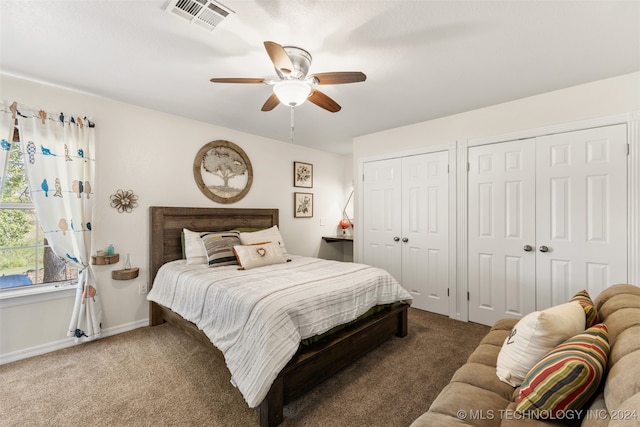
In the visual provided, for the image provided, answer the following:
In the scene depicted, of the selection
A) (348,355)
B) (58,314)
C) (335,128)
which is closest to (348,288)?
(348,355)

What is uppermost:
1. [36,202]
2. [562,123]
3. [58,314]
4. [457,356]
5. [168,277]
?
[562,123]

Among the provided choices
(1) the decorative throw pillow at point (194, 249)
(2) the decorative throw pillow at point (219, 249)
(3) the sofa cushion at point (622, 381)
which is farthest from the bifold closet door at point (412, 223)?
(3) the sofa cushion at point (622, 381)

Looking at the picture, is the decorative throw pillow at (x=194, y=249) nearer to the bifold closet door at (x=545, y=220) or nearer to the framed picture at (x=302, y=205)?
the framed picture at (x=302, y=205)

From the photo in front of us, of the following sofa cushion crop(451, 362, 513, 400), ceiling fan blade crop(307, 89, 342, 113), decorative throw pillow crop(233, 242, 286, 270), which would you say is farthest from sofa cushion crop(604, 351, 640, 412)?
decorative throw pillow crop(233, 242, 286, 270)

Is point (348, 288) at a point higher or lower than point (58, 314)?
higher

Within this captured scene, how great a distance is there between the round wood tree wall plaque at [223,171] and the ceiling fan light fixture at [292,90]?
2008 mm

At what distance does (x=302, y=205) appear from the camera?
4.69 meters

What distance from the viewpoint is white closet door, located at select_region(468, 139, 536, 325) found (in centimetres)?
277

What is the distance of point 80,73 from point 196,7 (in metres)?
1.51

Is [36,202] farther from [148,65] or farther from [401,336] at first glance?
[401,336]

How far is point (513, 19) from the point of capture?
164 centimetres

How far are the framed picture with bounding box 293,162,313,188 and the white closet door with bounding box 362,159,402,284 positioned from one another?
43.5 inches

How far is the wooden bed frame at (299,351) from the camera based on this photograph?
1.69 metres

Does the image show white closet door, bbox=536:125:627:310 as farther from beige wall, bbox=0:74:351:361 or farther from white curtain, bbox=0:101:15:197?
white curtain, bbox=0:101:15:197
